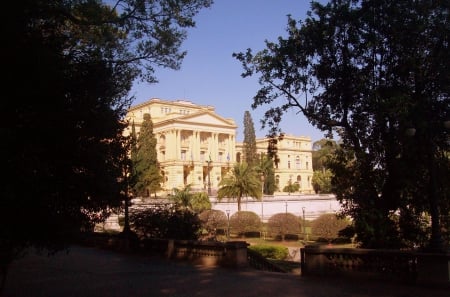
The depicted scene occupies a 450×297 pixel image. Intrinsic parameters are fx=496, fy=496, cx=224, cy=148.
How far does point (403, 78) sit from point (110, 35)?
7824 mm

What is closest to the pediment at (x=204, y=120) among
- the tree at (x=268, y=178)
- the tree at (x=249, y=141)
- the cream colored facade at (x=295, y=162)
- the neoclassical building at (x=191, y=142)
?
the neoclassical building at (x=191, y=142)

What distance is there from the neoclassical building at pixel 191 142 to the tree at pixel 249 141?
577cm

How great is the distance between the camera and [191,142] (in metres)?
98.4

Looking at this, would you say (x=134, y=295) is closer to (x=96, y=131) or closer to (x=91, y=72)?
(x=96, y=131)

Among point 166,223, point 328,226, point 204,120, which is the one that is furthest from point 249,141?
point 166,223

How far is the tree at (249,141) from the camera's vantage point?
91969 mm

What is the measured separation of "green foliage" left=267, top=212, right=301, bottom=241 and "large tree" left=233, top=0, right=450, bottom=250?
21.0 metres

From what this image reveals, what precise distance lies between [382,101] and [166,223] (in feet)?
32.8

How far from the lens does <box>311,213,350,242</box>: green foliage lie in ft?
96.2

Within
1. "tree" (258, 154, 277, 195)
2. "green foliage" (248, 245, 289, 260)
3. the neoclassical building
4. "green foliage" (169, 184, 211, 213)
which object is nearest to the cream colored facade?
the neoclassical building

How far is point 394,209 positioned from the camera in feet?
37.4

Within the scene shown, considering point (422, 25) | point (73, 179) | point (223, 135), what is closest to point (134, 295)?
point (73, 179)

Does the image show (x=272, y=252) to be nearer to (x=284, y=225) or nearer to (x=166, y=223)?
(x=284, y=225)

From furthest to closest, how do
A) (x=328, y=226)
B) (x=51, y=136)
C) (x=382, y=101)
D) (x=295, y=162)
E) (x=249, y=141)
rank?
(x=295, y=162)
(x=249, y=141)
(x=328, y=226)
(x=382, y=101)
(x=51, y=136)
